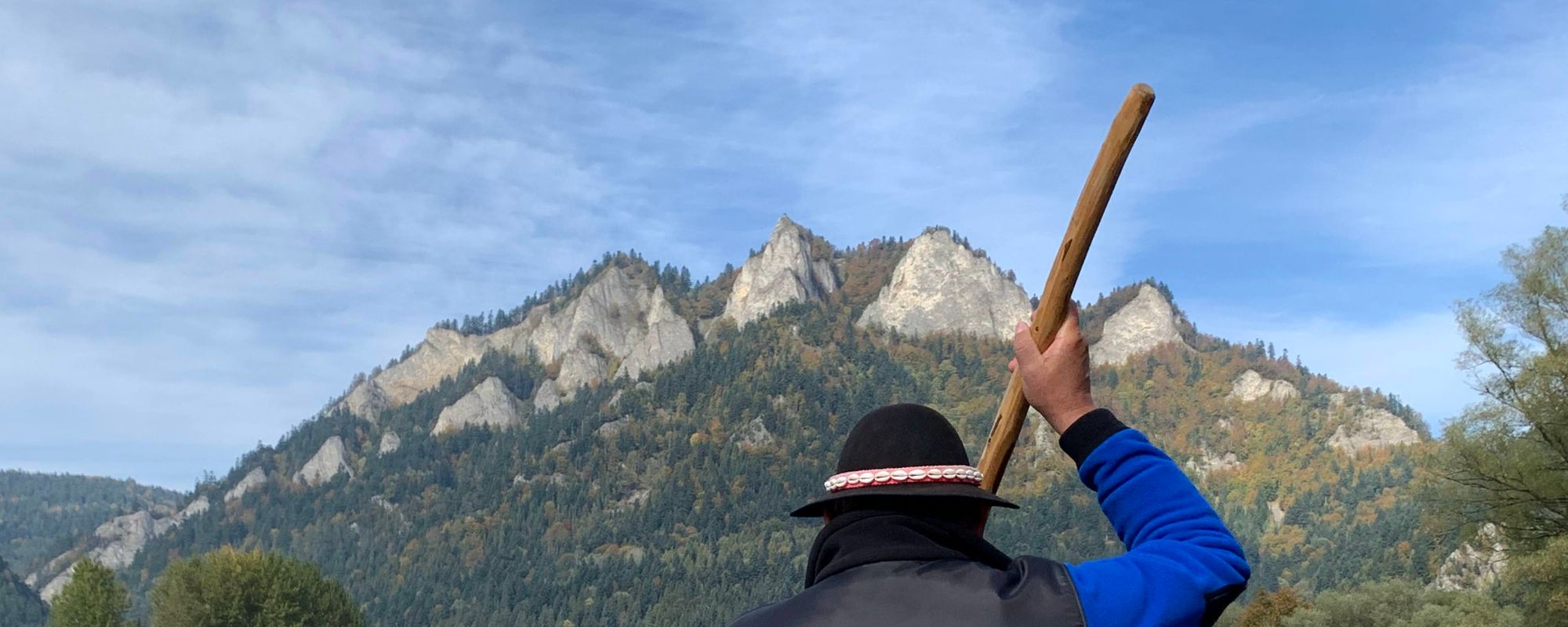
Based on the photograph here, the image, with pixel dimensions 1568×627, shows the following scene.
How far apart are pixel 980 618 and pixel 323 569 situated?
204 meters

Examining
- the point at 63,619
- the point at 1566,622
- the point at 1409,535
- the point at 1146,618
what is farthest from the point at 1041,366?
the point at 1409,535

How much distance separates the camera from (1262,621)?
51969mm

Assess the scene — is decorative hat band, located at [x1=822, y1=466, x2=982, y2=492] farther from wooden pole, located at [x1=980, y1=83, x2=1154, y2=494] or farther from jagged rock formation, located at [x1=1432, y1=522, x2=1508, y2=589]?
jagged rock formation, located at [x1=1432, y1=522, x2=1508, y2=589]

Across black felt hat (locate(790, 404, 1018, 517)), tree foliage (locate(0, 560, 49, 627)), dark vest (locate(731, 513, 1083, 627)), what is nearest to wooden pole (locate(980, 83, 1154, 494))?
black felt hat (locate(790, 404, 1018, 517))

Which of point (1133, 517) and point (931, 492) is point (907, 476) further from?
point (1133, 517)

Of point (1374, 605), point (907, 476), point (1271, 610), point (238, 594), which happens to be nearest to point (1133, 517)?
point (907, 476)

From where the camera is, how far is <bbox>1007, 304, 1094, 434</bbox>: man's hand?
2.64 meters

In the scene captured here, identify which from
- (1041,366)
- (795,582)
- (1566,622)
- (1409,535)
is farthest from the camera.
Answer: (795,582)

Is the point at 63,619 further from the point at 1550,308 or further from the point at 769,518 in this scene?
the point at 769,518

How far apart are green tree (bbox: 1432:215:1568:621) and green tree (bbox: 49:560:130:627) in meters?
63.0

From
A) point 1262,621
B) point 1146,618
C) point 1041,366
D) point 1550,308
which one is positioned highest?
point 1550,308

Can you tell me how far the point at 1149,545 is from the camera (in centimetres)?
242

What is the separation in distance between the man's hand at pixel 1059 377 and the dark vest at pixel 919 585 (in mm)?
304

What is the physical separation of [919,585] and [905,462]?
0.83 ft
